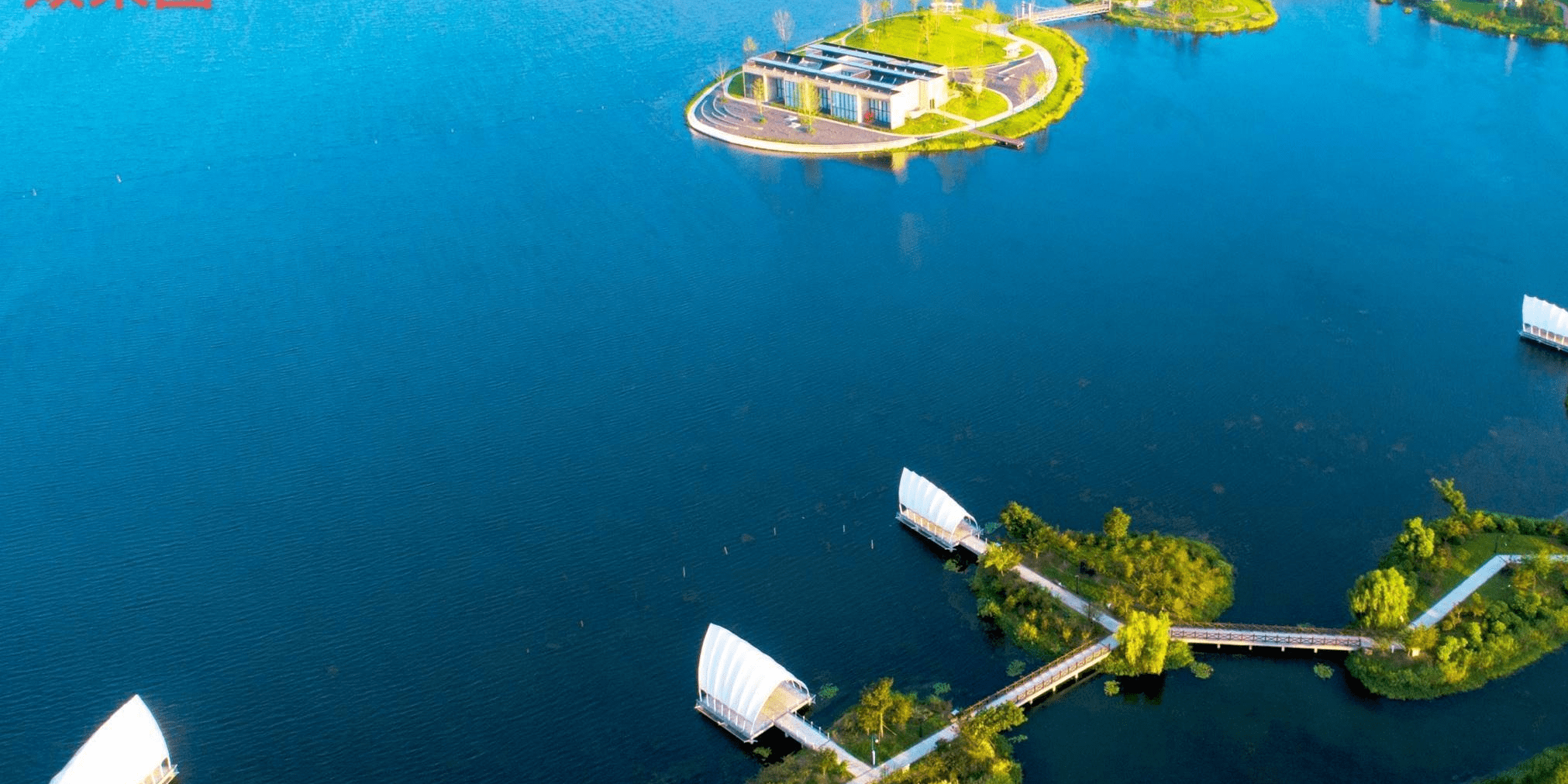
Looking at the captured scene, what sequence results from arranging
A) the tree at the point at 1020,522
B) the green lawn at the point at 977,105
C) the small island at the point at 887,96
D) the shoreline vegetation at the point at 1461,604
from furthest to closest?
the green lawn at the point at 977,105, the small island at the point at 887,96, the tree at the point at 1020,522, the shoreline vegetation at the point at 1461,604

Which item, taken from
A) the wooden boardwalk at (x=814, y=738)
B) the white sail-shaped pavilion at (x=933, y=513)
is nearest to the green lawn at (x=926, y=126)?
the white sail-shaped pavilion at (x=933, y=513)

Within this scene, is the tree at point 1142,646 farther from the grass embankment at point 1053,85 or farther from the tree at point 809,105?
the tree at point 809,105

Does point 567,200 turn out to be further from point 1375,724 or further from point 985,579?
point 1375,724

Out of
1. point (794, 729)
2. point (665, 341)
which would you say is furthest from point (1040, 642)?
point (665, 341)

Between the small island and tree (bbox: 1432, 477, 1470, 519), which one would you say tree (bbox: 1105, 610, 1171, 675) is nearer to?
tree (bbox: 1432, 477, 1470, 519)

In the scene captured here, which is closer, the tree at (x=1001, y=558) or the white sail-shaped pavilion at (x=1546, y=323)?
the tree at (x=1001, y=558)

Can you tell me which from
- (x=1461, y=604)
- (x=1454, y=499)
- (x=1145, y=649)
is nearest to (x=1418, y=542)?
(x=1461, y=604)

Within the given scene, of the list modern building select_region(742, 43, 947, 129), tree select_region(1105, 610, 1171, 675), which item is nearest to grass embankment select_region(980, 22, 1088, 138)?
modern building select_region(742, 43, 947, 129)
